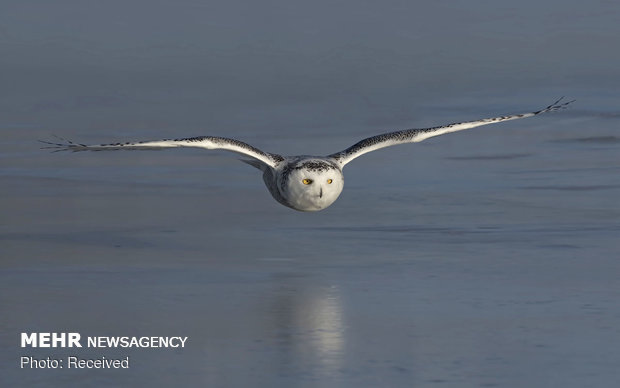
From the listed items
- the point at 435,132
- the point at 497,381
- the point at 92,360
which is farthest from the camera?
the point at 435,132

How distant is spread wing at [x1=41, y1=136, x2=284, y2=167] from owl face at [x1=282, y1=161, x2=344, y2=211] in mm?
1154

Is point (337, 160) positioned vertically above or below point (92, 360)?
above

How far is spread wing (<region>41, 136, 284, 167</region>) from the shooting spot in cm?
3447

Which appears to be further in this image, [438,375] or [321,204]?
[321,204]

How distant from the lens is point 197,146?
34.9 m

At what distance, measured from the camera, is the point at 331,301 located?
32.6 meters

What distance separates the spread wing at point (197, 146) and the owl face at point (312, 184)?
3.79ft

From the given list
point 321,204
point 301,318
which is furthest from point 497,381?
point 321,204

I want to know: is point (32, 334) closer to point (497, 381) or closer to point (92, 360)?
point (92, 360)

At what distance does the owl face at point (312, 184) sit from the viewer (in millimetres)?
33812

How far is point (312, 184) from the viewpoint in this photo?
33812 millimetres

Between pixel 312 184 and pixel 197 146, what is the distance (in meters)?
3.06

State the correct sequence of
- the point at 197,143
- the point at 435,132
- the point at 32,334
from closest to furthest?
the point at 32,334 < the point at 197,143 < the point at 435,132

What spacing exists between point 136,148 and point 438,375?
1227 cm
